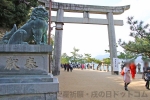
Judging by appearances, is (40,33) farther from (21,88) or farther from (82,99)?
(82,99)

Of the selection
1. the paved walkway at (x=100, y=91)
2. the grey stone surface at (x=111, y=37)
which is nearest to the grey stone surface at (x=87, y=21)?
the grey stone surface at (x=111, y=37)

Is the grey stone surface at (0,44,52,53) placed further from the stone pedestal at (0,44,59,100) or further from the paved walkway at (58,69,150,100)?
the paved walkway at (58,69,150,100)

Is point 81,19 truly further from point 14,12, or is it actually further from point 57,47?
point 14,12

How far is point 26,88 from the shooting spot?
3.55m

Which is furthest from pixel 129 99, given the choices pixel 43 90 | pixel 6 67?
pixel 6 67

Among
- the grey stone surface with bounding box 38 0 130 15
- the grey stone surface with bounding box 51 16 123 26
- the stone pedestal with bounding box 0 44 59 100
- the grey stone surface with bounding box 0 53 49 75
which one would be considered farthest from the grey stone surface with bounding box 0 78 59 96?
the grey stone surface with bounding box 38 0 130 15

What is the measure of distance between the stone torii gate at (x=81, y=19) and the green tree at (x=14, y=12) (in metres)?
4.10

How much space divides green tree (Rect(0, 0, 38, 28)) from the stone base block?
631cm

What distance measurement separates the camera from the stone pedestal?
354 cm

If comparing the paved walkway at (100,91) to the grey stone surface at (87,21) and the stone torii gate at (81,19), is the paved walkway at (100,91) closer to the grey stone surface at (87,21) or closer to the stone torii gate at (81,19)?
the stone torii gate at (81,19)

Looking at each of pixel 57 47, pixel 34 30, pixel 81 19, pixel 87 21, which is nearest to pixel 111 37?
pixel 87 21

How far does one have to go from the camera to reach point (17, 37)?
397 cm

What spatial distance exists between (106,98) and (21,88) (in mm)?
3288

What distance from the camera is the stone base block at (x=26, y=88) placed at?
11.5 ft
